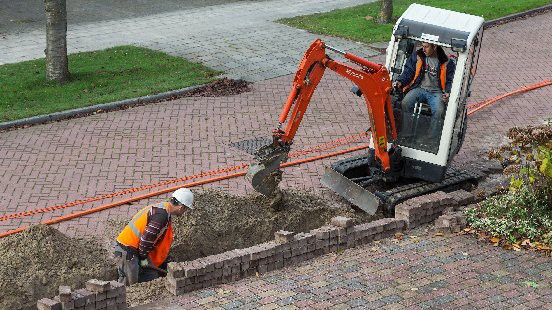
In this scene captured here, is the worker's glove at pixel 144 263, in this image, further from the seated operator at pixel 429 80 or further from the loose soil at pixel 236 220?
the seated operator at pixel 429 80

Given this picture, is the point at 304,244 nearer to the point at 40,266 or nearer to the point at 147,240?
the point at 147,240

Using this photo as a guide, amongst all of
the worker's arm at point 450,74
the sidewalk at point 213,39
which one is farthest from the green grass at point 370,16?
the worker's arm at point 450,74

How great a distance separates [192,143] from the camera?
14.8m

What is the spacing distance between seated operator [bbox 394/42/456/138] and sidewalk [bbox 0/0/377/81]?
21.8ft

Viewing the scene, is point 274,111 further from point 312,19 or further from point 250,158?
point 312,19

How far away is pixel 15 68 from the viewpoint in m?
18.8

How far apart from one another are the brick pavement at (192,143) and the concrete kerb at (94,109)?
0.18m

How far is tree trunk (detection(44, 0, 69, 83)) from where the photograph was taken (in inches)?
684

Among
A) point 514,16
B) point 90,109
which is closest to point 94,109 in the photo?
point 90,109

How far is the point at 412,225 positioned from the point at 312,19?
13.1m

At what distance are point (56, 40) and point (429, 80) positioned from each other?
8566mm

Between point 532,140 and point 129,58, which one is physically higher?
point 532,140

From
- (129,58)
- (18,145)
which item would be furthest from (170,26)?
(18,145)

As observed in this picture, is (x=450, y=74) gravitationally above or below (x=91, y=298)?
above
